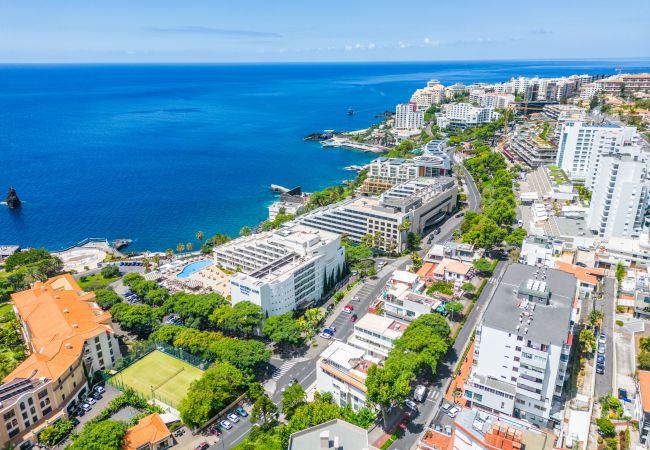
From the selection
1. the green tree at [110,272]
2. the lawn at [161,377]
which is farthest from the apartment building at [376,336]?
the green tree at [110,272]

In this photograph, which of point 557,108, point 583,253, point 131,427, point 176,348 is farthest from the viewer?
point 557,108

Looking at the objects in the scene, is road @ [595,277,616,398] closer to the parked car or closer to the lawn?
the parked car

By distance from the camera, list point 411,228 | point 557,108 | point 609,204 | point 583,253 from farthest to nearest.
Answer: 1. point 557,108
2. point 411,228
3. point 609,204
4. point 583,253

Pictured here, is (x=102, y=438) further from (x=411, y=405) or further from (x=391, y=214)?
(x=391, y=214)

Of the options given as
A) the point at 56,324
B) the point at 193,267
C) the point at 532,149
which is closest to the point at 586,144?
the point at 532,149

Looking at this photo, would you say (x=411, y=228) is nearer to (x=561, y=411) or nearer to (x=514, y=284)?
(x=514, y=284)

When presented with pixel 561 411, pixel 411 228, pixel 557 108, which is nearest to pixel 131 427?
pixel 561 411

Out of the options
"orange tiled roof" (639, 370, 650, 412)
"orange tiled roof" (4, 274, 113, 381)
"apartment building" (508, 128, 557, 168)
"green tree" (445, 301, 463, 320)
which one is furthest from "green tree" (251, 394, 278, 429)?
"apartment building" (508, 128, 557, 168)
